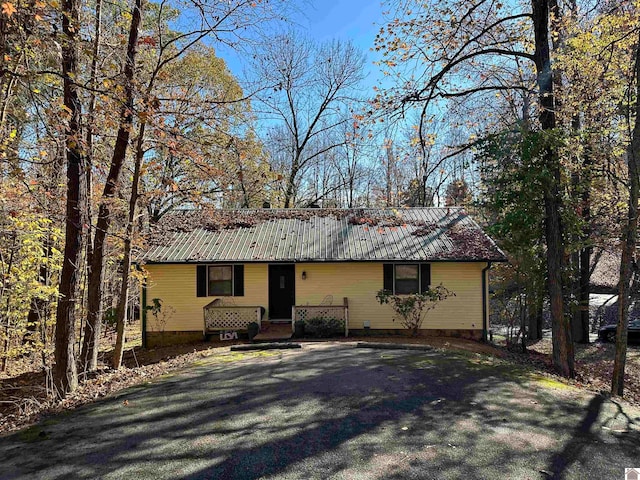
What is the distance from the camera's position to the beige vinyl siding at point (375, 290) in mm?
12711

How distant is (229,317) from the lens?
1245 centimetres

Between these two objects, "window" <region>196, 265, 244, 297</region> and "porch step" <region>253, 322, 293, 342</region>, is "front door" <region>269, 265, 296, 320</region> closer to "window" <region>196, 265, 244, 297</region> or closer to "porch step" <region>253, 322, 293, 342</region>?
"porch step" <region>253, 322, 293, 342</region>

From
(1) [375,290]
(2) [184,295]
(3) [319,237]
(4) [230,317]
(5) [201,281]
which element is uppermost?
(3) [319,237]

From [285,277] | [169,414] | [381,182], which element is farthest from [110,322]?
[381,182]

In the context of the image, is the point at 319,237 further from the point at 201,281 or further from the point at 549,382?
the point at 549,382

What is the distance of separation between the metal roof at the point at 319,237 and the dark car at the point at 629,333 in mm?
6578

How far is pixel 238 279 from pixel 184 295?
1834 millimetres

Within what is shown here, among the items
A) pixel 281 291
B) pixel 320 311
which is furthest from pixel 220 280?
pixel 320 311

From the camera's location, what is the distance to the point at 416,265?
1286 cm

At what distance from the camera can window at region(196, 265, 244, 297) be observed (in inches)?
513

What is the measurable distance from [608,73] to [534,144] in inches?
124

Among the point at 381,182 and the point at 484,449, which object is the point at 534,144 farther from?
the point at 381,182

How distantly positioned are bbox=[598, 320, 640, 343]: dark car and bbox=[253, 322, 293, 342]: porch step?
12.2 m

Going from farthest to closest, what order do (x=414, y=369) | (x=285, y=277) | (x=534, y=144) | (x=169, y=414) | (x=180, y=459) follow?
(x=285, y=277), (x=534, y=144), (x=414, y=369), (x=169, y=414), (x=180, y=459)
